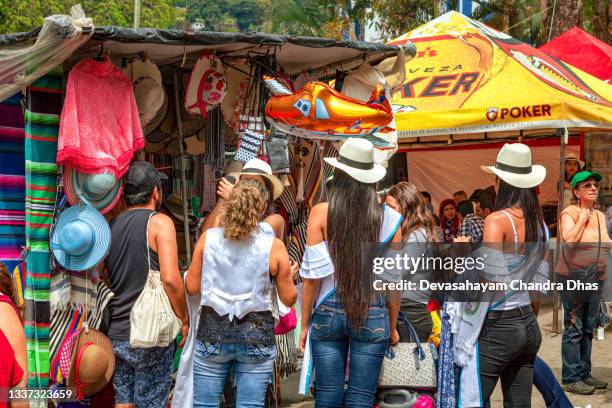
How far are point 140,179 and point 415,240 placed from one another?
5.61 feet

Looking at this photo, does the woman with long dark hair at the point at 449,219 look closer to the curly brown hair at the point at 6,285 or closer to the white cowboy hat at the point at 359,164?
the white cowboy hat at the point at 359,164

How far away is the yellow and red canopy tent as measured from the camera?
8.74m

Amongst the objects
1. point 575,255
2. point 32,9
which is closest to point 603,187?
point 575,255

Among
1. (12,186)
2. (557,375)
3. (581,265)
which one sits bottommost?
(557,375)

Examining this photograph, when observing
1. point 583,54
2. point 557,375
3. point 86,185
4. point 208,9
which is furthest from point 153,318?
point 208,9

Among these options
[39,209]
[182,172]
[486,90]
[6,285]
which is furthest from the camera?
[486,90]

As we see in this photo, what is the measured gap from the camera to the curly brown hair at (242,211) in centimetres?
399

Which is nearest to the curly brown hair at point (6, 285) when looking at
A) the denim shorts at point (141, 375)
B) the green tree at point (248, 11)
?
the denim shorts at point (141, 375)

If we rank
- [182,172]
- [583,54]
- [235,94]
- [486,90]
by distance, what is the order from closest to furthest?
[235,94] → [182,172] → [486,90] → [583,54]

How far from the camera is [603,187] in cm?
1151

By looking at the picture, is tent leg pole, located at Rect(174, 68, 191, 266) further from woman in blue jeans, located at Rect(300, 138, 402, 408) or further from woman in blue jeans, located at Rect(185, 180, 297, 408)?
woman in blue jeans, located at Rect(300, 138, 402, 408)

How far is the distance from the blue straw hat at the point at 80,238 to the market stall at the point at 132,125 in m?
0.04

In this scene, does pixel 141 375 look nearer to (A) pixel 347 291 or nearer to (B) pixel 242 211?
(B) pixel 242 211

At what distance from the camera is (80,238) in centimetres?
462
